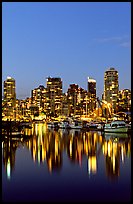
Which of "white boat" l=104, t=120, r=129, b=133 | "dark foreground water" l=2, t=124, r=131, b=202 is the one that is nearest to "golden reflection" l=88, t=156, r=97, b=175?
"dark foreground water" l=2, t=124, r=131, b=202

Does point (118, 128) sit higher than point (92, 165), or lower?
higher

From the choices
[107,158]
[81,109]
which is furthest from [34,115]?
[107,158]

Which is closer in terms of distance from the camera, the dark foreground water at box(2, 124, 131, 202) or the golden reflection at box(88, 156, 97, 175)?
the dark foreground water at box(2, 124, 131, 202)

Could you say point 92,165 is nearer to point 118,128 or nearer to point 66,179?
point 66,179

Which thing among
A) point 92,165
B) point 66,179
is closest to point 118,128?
point 92,165

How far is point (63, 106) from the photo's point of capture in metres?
114

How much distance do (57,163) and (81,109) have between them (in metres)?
94.4

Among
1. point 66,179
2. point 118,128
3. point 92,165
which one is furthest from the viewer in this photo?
point 118,128

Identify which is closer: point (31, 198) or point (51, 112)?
point (31, 198)

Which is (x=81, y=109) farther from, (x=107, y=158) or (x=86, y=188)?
(x=86, y=188)

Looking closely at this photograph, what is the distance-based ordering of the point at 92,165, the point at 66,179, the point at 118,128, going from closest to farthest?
the point at 66,179, the point at 92,165, the point at 118,128

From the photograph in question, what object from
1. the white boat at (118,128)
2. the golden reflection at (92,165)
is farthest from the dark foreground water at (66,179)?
the white boat at (118,128)

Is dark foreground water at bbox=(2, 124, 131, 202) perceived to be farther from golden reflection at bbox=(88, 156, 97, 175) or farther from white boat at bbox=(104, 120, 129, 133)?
white boat at bbox=(104, 120, 129, 133)

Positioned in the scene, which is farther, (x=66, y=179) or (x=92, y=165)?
(x=92, y=165)
